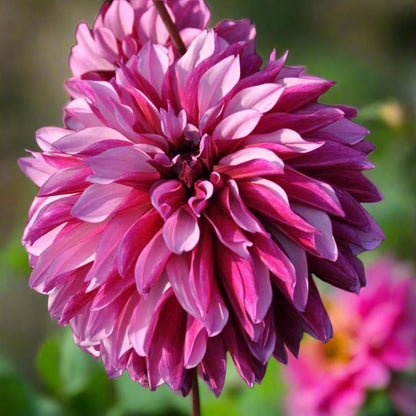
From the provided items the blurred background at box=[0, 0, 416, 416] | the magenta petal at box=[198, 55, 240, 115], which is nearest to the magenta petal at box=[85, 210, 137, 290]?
the magenta petal at box=[198, 55, 240, 115]

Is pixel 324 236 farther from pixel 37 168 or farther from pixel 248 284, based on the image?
pixel 37 168

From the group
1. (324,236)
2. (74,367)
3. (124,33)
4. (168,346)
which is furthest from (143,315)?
(74,367)

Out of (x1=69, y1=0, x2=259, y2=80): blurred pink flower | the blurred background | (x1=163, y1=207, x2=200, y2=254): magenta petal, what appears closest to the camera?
(x1=163, y1=207, x2=200, y2=254): magenta petal

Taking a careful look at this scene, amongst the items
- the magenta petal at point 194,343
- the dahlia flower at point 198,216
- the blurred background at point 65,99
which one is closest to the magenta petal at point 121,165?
the dahlia flower at point 198,216

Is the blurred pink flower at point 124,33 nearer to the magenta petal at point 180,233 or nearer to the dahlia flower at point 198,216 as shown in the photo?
the dahlia flower at point 198,216

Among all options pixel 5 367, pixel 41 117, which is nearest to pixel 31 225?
pixel 5 367

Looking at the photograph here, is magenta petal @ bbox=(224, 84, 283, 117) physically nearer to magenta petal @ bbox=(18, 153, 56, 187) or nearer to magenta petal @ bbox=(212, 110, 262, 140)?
magenta petal @ bbox=(212, 110, 262, 140)
